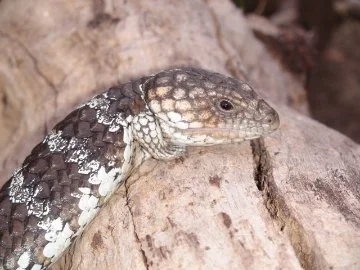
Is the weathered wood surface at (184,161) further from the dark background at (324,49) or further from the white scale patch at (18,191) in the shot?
the dark background at (324,49)

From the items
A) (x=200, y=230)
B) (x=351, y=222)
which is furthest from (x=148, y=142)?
(x=351, y=222)

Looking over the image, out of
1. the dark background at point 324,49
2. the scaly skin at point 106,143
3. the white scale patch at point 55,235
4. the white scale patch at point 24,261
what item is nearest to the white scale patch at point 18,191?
the scaly skin at point 106,143

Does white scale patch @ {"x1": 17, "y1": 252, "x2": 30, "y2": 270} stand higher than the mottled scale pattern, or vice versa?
the mottled scale pattern

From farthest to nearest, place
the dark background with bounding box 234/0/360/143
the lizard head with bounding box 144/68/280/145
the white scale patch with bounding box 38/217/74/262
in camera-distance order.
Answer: the dark background with bounding box 234/0/360/143, the lizard head with bounding box 144/68/280/145, the white scale patch with bounding box 38/217/74/262

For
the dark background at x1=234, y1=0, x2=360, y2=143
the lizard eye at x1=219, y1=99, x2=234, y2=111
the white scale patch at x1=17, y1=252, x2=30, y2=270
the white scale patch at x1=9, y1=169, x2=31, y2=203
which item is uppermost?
the lizard eye at x1=219, y1=99, x2=234, y2=111

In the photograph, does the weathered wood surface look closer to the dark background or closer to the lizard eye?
the lizard eye

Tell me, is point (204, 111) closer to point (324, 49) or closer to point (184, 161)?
point (184, 161)

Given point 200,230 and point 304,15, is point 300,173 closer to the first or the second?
point 200,230

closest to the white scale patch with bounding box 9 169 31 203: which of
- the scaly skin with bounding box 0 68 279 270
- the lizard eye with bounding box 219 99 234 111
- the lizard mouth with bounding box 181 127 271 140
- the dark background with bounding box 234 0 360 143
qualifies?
the scaly skin with bounding box 0 68 279 270
